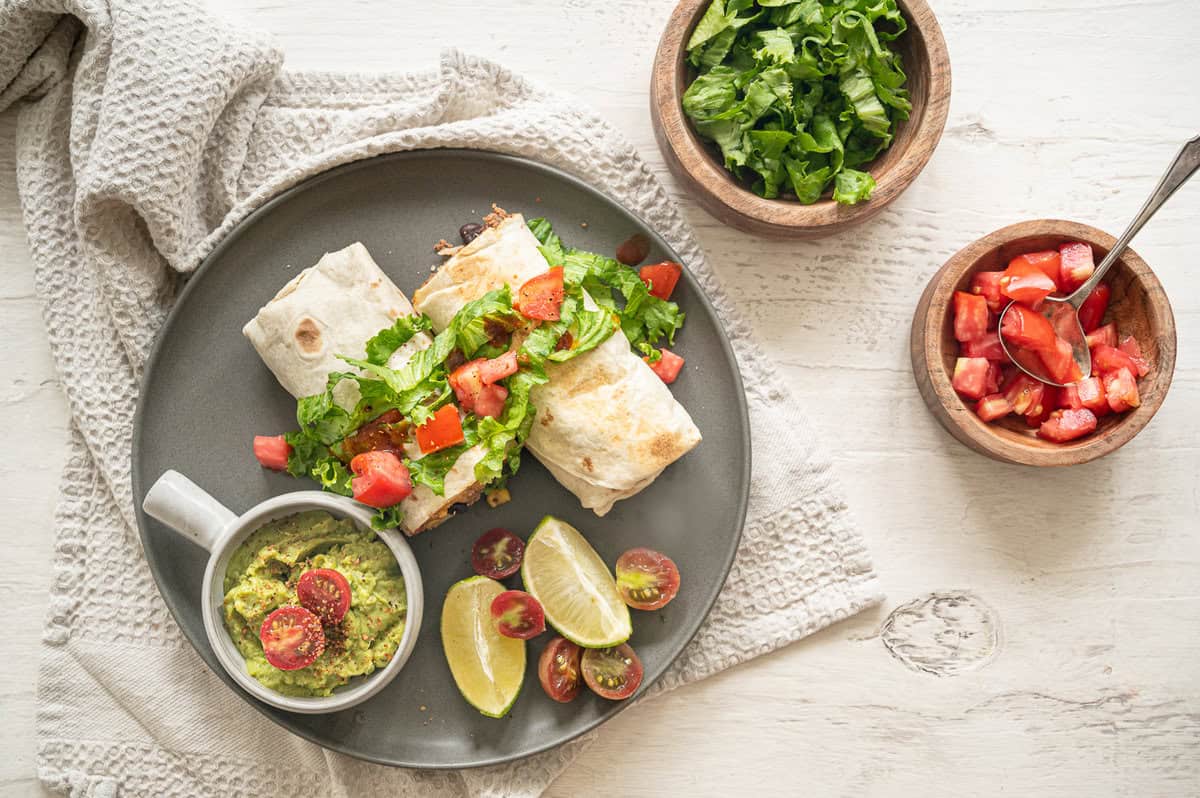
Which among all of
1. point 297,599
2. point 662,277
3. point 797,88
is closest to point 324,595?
point 297,599

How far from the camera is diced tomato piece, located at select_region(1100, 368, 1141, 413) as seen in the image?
2.74 meters

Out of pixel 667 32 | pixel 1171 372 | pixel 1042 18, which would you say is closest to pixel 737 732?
pixel 1171 372

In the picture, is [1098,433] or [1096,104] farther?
[1096,104]

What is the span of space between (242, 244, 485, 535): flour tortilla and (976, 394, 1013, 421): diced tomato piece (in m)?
1.62

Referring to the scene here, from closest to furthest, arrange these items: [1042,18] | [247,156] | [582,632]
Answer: [582,632], [247,156], [1042,18]

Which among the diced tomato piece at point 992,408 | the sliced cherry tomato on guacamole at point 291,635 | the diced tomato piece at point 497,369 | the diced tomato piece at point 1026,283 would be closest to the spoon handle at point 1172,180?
the diced tomato piece at point 1026,283

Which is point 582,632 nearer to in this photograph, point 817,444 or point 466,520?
point 466,520

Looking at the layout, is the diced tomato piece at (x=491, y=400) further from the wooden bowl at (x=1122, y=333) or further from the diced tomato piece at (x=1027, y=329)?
the diced tomato piece at (x=1027, y=329)

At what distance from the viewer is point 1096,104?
3.13m

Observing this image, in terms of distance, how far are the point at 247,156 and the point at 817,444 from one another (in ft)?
7.13

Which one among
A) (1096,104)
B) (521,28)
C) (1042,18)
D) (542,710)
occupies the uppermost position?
(521,28)

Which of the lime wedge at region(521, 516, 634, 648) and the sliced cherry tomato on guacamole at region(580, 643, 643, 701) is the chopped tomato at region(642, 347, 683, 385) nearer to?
the lime wedge at region(521, 516, 634, 648)

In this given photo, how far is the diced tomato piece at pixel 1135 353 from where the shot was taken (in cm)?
279

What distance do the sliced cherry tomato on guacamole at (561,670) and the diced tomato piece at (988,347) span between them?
1.61 m
